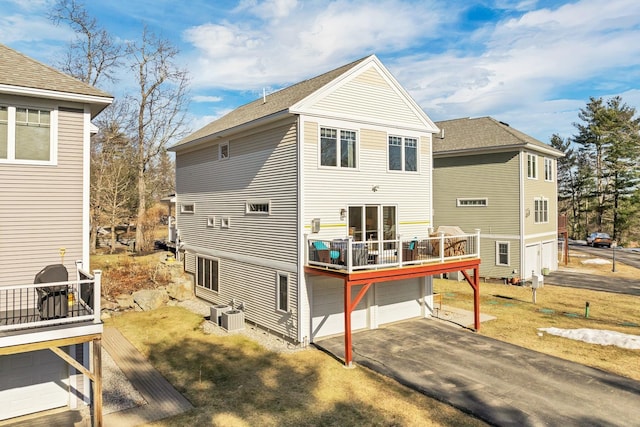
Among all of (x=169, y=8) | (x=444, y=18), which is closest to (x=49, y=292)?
(x=169, y=8)

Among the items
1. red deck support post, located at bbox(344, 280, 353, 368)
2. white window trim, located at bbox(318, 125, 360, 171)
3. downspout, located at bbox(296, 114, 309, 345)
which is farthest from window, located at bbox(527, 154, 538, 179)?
red deck support post, located at bbox(344, 280, 353, 368)

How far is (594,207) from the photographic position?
53.1 m

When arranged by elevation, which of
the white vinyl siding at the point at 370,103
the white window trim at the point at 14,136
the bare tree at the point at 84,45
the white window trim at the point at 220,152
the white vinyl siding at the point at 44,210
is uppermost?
the bare tree at the point at 84,45

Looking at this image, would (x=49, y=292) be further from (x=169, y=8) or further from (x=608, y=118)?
(x=608, y=118)

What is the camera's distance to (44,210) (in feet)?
31.7

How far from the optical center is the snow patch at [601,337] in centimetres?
1330

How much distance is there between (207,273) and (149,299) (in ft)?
9.59

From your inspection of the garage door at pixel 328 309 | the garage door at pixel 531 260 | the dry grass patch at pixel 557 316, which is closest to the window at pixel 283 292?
the garage door at pixel 328 309

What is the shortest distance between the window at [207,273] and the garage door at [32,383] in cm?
930

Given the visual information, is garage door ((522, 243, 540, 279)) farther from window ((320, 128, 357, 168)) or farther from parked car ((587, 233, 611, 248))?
parked car ((587, 233, 611, 248))

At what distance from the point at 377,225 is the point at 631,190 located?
48.4 meters

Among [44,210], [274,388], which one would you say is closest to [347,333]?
[274,388]

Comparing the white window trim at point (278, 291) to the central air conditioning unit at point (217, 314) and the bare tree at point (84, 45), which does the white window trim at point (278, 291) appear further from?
the bare tree at point (84, 45)

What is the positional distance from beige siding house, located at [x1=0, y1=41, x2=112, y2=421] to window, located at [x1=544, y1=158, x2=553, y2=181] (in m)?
28.3
